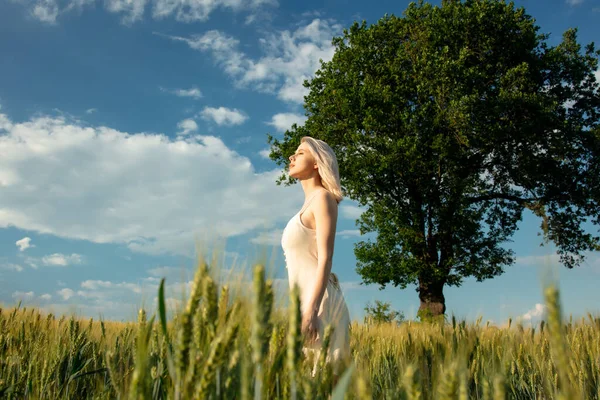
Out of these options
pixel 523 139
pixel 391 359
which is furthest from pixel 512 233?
pixel 391 359

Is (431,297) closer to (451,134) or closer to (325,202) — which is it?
(451,134)

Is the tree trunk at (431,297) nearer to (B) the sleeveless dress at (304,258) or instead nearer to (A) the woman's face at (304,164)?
(A) the woman's face at (304,164)

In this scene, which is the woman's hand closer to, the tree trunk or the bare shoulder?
the bare shoulder

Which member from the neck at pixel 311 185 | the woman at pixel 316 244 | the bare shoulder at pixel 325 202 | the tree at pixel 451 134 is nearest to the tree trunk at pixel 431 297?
the tree at pixel 451 134

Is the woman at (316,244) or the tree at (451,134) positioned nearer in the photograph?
the woman at (316,244)

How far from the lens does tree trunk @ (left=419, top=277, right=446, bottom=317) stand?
18688mm

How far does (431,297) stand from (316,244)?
51.9ft

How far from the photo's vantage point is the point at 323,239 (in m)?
3.92

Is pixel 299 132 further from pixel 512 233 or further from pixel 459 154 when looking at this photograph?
pixel 512 233

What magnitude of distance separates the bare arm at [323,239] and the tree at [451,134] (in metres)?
12.9

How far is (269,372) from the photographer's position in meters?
1.23

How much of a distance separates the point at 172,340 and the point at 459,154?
1741cm

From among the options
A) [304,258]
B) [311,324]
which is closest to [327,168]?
[304,258]

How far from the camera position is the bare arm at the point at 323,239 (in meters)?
3.73
